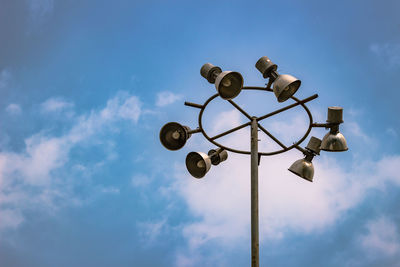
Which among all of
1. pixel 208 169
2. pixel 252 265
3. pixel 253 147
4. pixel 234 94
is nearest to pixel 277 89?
pixel 234 94

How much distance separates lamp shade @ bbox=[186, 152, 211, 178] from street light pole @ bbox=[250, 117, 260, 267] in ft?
2.68

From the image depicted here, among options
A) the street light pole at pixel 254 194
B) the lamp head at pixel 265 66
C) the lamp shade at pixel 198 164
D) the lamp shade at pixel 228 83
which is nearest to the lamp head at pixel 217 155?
the lamp shade at pixel 198 164

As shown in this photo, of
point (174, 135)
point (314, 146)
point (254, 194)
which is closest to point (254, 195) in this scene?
point (254, 194)

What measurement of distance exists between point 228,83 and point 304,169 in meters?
2.25

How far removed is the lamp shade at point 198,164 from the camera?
8.34 meters

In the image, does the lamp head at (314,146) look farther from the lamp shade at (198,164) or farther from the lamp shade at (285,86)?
the lamp shade at (198,164)

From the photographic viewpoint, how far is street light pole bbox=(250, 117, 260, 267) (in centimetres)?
778

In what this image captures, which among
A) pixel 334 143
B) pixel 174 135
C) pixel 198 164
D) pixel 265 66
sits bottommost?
pixel 198 164

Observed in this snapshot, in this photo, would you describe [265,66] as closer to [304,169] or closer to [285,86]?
[285,86]

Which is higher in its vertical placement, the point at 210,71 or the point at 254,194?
the point at 210,71

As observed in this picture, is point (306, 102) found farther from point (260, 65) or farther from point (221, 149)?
point (221, 149)

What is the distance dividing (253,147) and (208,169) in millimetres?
916

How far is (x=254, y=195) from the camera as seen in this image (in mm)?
8141

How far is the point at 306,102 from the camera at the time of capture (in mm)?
8367
